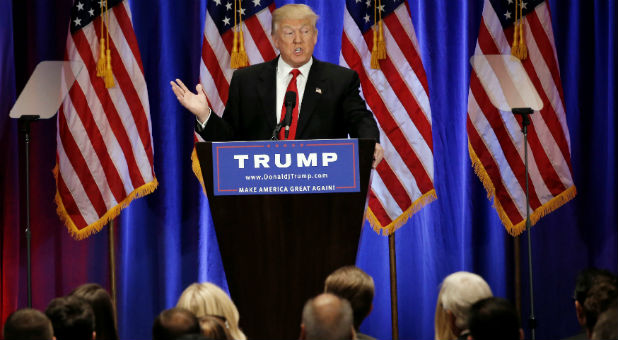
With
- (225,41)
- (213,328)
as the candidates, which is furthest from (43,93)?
(213,328)

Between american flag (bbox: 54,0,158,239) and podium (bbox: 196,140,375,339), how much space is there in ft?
7.87

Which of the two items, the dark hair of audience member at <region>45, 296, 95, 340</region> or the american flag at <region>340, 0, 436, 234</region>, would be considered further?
the american flag at <region>340, 0, 436, 234</region>

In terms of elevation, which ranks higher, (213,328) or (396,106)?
(396,106)

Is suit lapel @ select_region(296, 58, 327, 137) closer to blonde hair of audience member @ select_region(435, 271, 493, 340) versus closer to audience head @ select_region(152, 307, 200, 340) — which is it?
blonde hair of audience member @ select_region(435, 271, 493, 340)

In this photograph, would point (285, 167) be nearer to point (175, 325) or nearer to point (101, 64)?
point (175, 325)

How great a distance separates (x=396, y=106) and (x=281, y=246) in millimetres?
2489

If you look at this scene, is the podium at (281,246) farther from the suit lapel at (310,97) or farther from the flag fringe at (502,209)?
the flag fringe at (502,209)

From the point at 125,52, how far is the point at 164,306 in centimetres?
197

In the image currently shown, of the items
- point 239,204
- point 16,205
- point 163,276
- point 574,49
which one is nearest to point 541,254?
point 574,49

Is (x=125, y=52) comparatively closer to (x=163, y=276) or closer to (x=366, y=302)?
(x=163, y=276)

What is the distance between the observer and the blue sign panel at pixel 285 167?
160 inches

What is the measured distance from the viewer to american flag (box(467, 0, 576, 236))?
638cm

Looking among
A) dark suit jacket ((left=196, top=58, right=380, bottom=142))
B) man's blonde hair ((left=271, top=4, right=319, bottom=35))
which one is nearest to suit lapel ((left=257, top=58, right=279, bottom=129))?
dark suit jacket ((left=196, top=58, right=380, bottom=142))

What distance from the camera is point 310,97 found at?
471 cm
